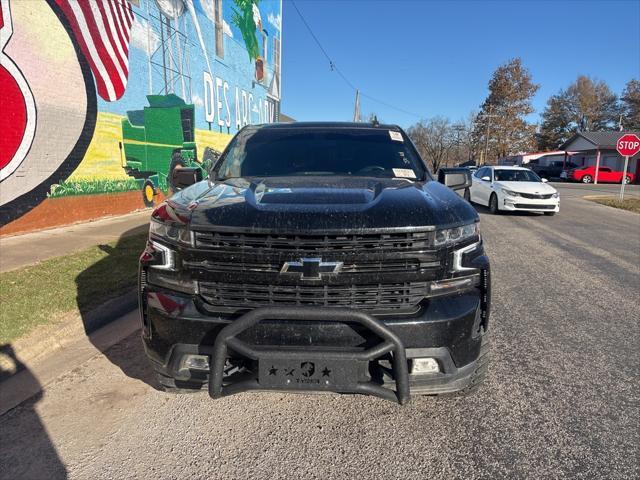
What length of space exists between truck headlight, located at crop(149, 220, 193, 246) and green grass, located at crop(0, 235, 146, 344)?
6.56 ft

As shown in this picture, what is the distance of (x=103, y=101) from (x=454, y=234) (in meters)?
9.51

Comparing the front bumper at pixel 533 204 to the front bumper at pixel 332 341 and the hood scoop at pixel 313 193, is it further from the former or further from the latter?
the front bumper at pixel 332 341

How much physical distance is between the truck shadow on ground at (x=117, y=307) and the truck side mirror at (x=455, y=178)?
9.28 ft

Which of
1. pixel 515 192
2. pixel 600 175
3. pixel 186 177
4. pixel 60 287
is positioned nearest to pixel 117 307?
pixel 60 287

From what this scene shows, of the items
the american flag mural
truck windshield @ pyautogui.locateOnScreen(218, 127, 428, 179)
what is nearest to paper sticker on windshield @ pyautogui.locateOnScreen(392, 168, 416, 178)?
truck windshield @ pyautogui.locateOnScreen(218, 127, 428, 179)

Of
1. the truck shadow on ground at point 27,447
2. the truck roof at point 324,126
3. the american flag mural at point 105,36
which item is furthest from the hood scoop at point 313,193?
the american flag mural at point 105,36

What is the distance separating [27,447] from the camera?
2469 millimetres

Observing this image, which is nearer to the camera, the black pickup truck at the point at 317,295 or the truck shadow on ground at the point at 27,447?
the black pickup truck at the point at 317,295

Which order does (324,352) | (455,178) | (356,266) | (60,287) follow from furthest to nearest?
(60,287) → (455,178) → (356,266) → (324,352)

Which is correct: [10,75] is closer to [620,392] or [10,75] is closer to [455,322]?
[455,322]

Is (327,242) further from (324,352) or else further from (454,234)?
(454,234)

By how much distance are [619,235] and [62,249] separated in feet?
37.1

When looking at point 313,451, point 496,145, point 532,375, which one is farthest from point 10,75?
point 496,145

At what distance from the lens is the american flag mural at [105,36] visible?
8688 millimetres
